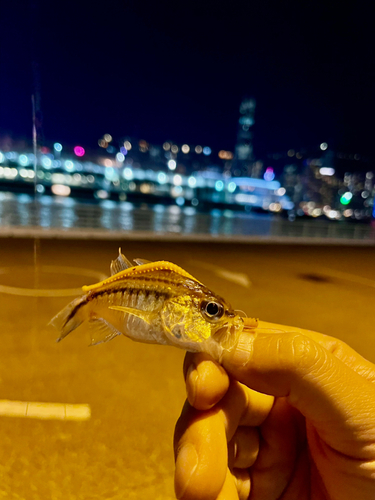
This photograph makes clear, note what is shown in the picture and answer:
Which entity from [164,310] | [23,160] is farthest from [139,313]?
[23,160]

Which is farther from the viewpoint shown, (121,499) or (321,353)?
(121,499)

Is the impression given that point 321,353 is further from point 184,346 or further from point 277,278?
point 277,278

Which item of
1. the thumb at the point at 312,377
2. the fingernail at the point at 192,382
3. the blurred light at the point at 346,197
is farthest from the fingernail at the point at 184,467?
the blurred light at the point at 346,197

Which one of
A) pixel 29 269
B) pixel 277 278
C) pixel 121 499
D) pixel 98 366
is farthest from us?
pixel 277 278

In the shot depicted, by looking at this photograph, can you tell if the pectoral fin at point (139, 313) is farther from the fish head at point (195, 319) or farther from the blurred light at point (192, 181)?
the blurred light at point (192, 181)

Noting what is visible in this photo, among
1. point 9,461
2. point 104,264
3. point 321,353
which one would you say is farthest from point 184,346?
point 104,264

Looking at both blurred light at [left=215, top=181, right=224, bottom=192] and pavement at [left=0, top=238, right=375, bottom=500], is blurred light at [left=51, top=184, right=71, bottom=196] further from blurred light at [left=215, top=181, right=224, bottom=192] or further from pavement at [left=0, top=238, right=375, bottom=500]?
pavement at [left=0, top=238, right=375, bottom=500]

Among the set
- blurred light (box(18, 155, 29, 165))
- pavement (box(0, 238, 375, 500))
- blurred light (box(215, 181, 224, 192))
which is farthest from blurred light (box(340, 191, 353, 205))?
blurred light (box(18, 155, 29, 165))
